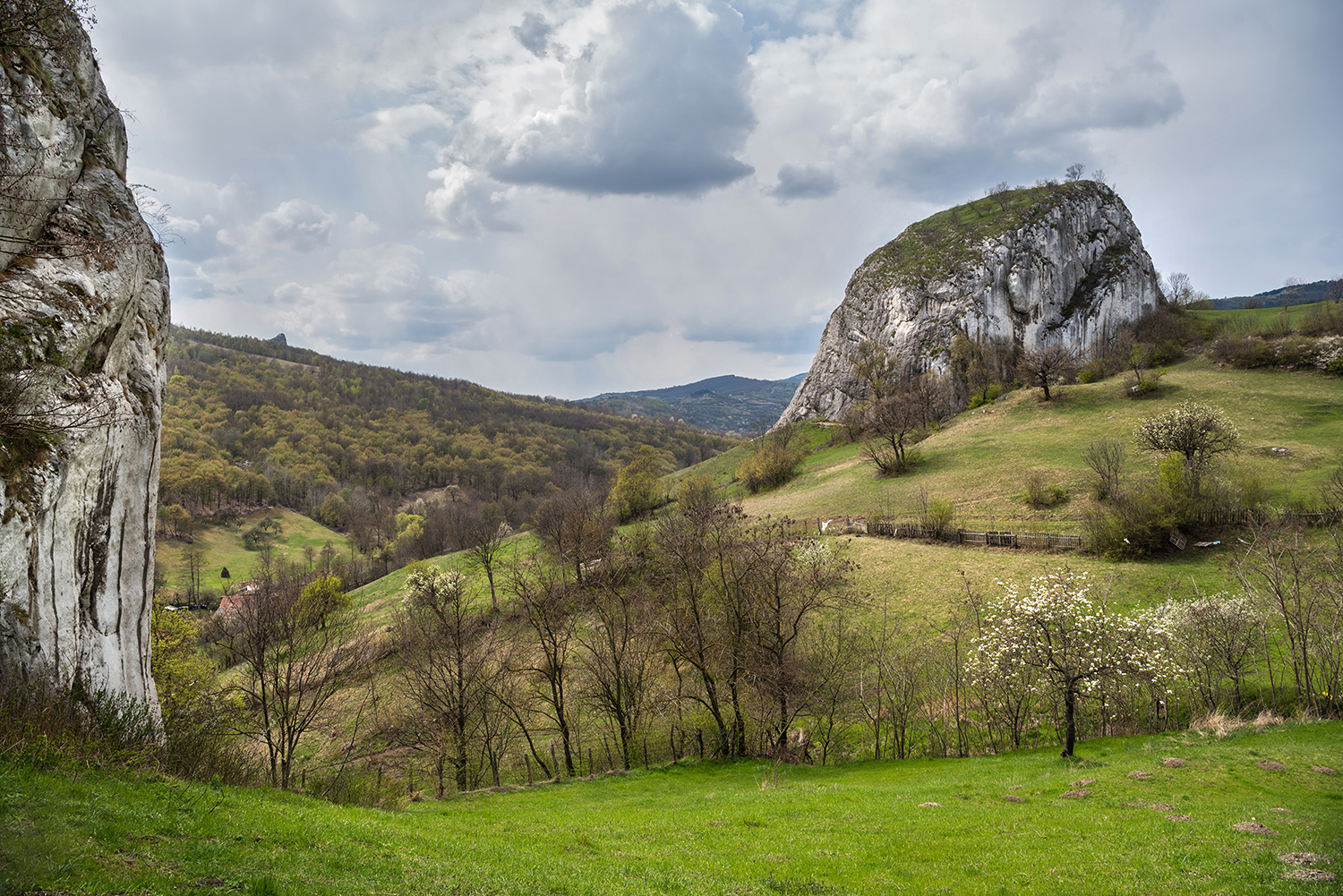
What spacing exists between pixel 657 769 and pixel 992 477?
4128cm

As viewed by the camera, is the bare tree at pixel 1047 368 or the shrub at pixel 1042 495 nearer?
the shrub at pixel 1042 495

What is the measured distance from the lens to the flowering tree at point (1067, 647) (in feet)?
63.6

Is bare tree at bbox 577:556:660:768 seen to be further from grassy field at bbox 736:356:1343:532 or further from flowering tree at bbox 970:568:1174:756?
grassy field at bbox 736:356:1343:532

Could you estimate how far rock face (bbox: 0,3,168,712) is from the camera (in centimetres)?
971

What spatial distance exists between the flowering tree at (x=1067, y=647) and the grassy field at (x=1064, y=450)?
20.3 metres

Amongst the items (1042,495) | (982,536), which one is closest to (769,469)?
(1042,495)

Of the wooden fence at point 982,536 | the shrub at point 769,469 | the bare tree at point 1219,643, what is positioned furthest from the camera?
the shrub at point 769,469

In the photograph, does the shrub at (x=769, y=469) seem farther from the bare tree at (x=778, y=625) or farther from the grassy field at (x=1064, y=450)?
the bare tree at (x=778, y=625)

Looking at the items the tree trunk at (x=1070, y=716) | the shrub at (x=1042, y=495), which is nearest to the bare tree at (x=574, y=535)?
the tree trunk at (x=1070, y=716)

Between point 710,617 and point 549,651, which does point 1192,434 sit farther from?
point 549,651

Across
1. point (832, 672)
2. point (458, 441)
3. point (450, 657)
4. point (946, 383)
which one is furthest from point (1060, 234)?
point (458, 441)

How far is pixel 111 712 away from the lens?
1033 centimetres

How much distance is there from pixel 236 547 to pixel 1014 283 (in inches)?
5899

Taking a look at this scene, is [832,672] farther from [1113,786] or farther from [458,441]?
[458,441]
